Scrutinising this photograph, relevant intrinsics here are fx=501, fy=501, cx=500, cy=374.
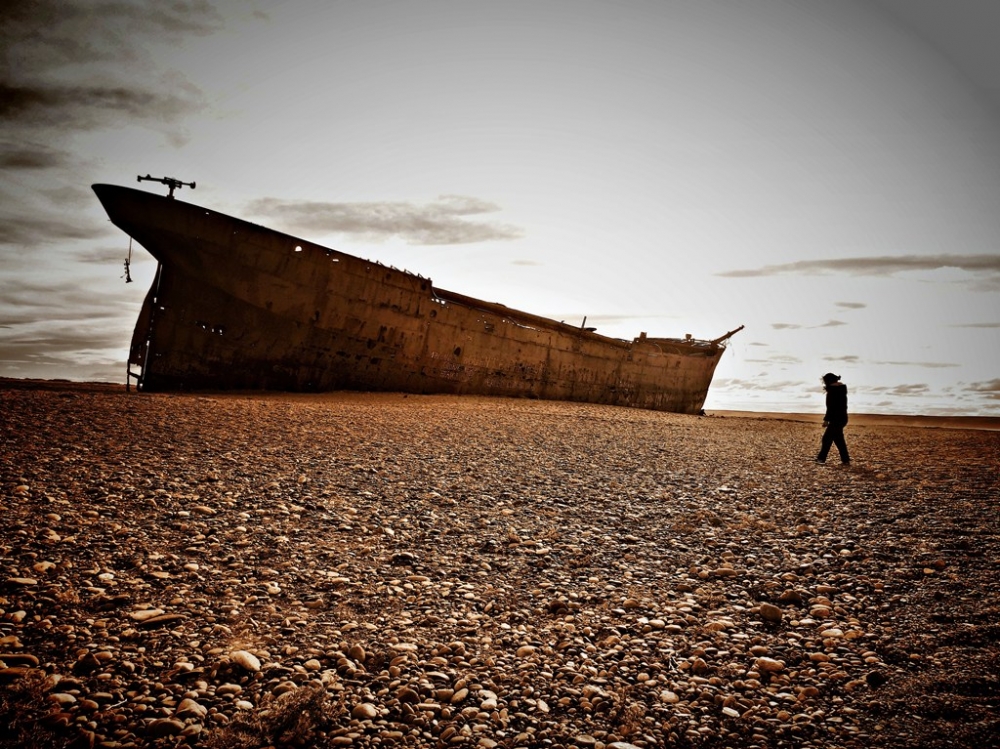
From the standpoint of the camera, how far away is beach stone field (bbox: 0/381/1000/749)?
234 centimetres

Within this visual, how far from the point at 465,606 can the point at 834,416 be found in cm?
949

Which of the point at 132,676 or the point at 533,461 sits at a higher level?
the point at 533,461

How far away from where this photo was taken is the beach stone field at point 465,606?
2.34m

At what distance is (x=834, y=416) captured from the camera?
32.6 ft

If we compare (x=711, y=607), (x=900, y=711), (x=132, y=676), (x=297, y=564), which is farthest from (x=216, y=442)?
(x=900, y=711)

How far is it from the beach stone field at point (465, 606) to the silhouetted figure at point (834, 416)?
2.80 m

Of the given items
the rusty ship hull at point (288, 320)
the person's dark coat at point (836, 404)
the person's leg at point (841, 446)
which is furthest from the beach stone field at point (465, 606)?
the rusty ship hull at point (288, 320)

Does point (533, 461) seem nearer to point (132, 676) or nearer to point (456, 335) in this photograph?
point (132, 676)

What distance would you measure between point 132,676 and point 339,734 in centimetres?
115

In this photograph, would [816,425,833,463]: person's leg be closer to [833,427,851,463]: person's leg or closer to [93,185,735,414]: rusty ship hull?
[833,427,851,463]: person's leg

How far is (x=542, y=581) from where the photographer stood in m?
3.89

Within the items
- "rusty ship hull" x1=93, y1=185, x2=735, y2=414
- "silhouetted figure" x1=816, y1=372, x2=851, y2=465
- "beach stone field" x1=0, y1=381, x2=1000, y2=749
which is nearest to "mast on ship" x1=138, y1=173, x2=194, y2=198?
"rusty ship hull" x1=93, y1=185, x2=735, y2=414

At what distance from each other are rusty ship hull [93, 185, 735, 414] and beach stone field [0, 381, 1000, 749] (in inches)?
294

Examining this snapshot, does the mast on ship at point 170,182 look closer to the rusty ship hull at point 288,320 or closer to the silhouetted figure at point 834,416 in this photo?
the rusty ship hull at point 288,320
